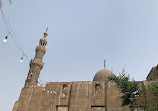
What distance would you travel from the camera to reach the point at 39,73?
2895cm

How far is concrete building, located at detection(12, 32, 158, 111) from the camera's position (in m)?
18.5

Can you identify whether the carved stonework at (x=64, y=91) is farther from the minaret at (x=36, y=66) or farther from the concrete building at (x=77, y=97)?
the minaret at (x=36, y=66)

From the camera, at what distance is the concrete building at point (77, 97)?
728 inches

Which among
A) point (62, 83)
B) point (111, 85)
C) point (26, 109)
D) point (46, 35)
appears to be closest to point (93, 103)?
point (111, 85)

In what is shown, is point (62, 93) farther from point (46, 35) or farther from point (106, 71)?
point (46, 35)

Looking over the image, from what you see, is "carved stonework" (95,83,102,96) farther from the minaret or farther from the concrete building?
the minaret

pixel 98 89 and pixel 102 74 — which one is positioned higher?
pixel 102 74

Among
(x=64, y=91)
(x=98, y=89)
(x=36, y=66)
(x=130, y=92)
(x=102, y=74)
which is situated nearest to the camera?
(x=130, y=92)

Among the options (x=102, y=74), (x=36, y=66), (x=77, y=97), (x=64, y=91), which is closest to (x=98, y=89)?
(x=77, y=97)

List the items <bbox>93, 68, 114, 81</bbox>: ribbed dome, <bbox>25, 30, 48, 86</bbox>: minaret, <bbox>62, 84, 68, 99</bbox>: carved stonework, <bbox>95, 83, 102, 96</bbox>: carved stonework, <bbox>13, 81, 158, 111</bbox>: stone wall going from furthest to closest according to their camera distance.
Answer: <bbox>25, 30, 48, 86</bbox>: minaret → <bbox>93, 68, 114, 81</bbox>: ribbed dome → <bbox>62, 84, 68, 99</bbox>: carved stonework → <bbox>95, 83, 102, 96</bbox>: carved stonework → <bbox>13, 81, 158, 111</bbox>: stone wall

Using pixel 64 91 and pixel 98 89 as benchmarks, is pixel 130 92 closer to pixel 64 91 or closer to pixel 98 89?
pixel 98 89

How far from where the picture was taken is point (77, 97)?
19.7 metres

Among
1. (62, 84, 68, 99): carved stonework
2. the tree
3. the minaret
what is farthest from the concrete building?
the minaret

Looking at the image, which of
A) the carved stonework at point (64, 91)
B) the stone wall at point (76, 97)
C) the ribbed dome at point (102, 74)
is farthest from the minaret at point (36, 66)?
the ribbed dome at point (102, 74)
